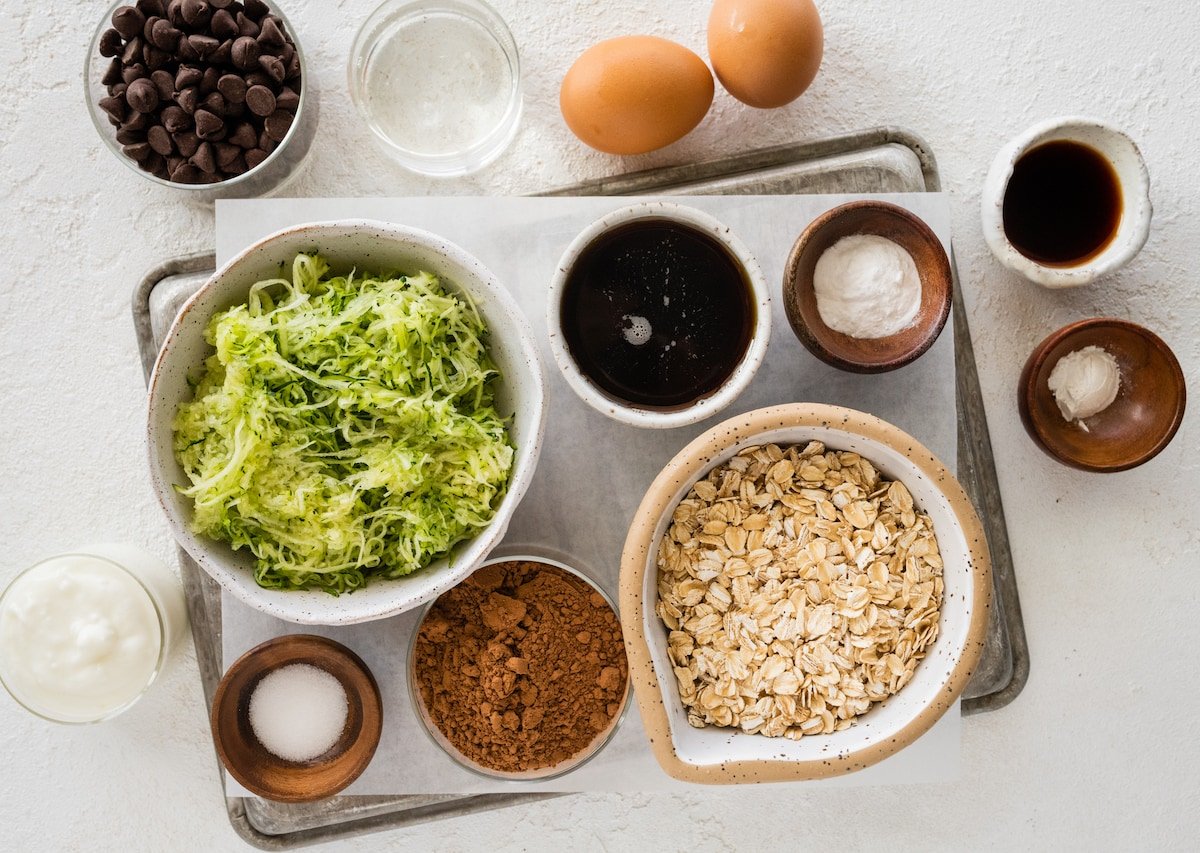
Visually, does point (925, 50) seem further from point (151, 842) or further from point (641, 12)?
point (151, 842)

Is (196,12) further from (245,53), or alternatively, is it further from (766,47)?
(766,47)

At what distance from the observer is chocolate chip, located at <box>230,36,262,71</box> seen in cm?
153

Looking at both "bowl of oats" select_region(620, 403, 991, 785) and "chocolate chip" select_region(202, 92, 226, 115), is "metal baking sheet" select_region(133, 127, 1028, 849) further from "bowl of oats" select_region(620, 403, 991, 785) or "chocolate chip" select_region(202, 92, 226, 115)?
"bowl of oats" select_region(620, 403, 991, 785)

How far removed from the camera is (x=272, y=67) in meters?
1.55

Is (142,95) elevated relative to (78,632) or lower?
elevated

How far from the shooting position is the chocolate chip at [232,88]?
154 cm

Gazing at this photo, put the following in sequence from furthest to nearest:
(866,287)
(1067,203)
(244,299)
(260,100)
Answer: (1067,203), (260,100), (866,287), (244,299)

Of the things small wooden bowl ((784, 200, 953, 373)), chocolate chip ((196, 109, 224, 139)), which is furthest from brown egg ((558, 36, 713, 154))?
chocolate chip ((196, 109, 224, 139))

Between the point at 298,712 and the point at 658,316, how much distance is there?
84 cm

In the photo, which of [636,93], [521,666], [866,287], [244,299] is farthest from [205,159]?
[866,287]

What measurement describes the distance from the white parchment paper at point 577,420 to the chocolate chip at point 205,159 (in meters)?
0.09

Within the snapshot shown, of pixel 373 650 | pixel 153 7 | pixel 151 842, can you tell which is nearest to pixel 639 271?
pixel 373 650

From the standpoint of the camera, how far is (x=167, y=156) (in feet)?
5.20

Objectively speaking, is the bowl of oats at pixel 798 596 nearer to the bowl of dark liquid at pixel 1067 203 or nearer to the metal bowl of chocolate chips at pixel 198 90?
the bowl of dark liquid at pixel 1067 203
